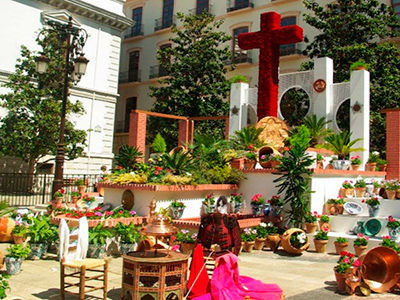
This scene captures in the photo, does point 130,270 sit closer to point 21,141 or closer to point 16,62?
point 21,141

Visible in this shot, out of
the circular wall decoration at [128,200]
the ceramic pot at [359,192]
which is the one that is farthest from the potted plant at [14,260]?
the ceramic pot at [359,192]

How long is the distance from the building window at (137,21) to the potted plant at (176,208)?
100ft

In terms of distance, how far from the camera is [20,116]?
944 inches

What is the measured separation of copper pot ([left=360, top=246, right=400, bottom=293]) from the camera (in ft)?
26.0

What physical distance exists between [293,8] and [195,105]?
10.0m

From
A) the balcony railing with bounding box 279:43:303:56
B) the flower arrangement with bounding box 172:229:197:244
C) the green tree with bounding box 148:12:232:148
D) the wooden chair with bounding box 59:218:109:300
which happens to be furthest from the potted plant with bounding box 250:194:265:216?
the balcony railing with bounding box 279:43:303:56

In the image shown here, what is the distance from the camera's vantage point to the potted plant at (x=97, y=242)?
10016 millimetres

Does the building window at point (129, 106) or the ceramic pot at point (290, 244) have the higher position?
the building window at point (129, 106)

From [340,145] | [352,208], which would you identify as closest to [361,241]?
[352,208]

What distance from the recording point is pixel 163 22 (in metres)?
39.4

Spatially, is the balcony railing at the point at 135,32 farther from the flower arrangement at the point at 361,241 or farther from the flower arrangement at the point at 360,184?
the flower arrangement at the point at 361,241

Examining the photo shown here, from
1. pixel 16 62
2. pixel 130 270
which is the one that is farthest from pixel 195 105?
pixel 130 270

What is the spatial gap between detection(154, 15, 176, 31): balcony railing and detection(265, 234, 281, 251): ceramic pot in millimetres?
29877

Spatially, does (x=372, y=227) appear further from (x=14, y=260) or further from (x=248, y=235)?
(x=14, y=260)
